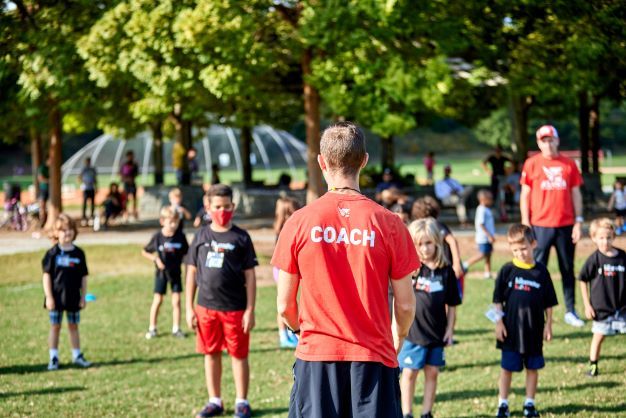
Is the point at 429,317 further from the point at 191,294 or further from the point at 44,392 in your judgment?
the point at 44,392

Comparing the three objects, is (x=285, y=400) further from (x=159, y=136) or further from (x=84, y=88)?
(x=159, y=136)

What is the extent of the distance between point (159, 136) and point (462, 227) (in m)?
13.4

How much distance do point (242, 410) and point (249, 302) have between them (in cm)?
94

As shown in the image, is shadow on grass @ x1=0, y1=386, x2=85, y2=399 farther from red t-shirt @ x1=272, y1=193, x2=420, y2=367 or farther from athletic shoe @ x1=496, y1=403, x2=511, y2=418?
red t-shirt @ x1=272, y1=193, x2=420, y2=367

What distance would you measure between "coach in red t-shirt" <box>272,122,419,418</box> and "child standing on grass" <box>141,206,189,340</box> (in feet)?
24.0

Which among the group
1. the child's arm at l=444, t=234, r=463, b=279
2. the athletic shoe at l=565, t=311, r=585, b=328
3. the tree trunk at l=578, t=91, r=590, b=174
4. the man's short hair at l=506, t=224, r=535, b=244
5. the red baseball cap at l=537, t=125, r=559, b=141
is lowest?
the athletic shoe at l=565, t=311, r=585, b=328

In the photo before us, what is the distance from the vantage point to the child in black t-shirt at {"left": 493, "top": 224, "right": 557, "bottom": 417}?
7.19 metres

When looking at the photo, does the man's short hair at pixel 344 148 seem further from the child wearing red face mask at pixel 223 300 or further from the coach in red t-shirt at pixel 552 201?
the coach in red t-shirt at pixel 552 201

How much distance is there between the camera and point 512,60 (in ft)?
70.6

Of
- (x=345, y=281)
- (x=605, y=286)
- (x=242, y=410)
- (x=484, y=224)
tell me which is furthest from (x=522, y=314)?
(x=484, y=224)

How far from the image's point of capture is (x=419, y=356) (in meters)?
7.05

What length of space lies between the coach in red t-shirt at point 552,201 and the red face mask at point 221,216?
13.6ft

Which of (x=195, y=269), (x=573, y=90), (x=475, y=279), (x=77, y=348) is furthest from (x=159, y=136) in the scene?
(x=195, y=269)

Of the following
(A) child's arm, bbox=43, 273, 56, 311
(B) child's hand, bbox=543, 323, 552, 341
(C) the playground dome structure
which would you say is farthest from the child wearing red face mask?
(C) the playground dome structure
